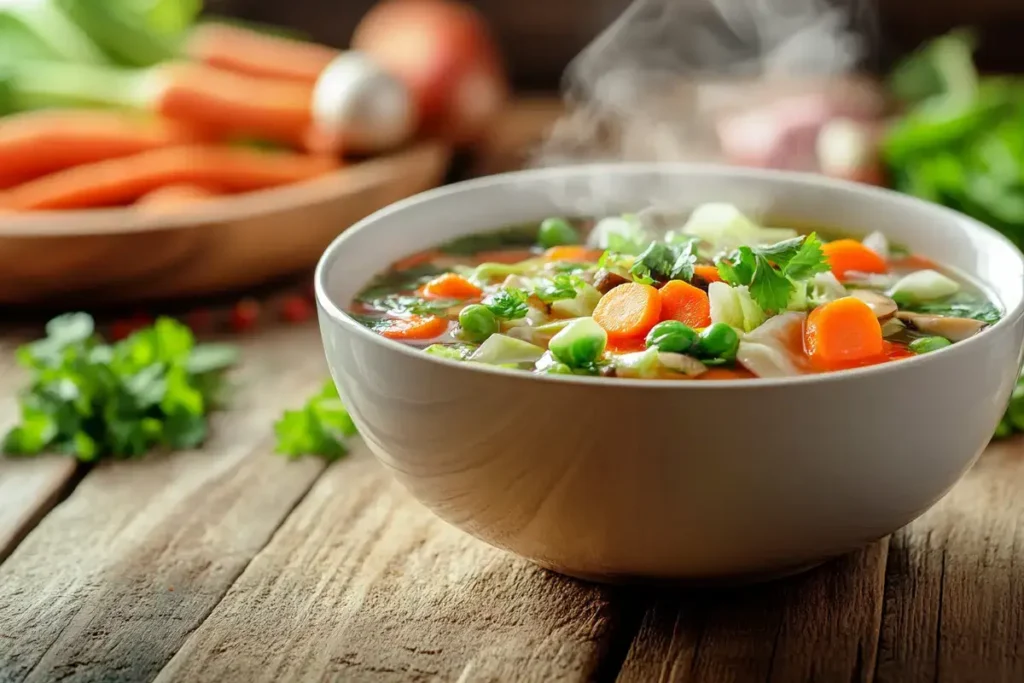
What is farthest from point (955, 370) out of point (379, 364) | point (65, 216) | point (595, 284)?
point (65, 216)

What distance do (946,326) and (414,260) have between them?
3.37ft

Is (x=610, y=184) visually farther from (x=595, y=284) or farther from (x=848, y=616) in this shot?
(x=848, y=616)

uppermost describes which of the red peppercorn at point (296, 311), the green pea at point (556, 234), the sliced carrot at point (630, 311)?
the sliced carrot at point (630, 311)

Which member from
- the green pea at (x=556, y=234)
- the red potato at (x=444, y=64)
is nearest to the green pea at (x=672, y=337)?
the green pea at (x=556, y=234)

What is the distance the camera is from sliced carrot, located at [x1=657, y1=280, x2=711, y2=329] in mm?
2039

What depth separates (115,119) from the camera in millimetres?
4129

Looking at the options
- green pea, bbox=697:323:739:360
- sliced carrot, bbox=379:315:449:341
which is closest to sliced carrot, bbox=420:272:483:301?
sliced carrot, bbox=379:315:449:341

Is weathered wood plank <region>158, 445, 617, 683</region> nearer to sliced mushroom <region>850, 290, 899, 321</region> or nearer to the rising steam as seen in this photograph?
sliced mushroom <region>850, 290, 899, 321</region>

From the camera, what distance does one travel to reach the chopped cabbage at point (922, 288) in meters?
2.29

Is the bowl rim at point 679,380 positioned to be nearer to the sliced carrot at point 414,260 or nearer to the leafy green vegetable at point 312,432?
the sliced carrot at point 414,260

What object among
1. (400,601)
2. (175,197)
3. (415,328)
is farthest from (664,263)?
(175,197)

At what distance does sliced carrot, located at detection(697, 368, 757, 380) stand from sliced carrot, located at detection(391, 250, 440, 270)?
0.85 m

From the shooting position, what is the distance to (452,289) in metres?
2.35

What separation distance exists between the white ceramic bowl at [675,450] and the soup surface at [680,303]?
0.15m
